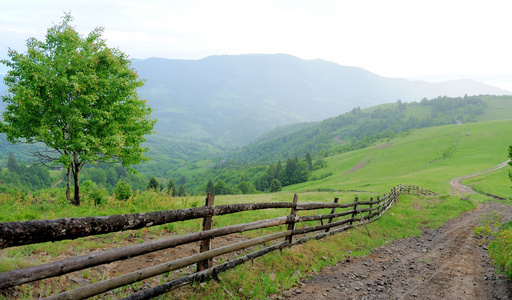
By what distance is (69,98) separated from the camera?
13508 mm

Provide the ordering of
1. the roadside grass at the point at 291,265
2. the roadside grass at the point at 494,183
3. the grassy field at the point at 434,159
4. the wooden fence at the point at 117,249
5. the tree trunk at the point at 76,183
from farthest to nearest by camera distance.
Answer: the grassy field at the point at 434,159
the roadside grass at the point at 494,183
the tree trunk at the point at 76,183
the roadside grass at the point at 291,265
the wooden fence at the point at 117,249

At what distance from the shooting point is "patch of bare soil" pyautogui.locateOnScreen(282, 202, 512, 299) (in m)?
6.84

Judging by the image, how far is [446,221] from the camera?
19.0 meters

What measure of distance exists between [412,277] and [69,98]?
17.2 meters

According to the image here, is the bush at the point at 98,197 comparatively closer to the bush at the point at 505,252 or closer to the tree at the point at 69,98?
the tree at the point at 69,98

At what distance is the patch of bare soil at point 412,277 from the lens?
22.4 feet

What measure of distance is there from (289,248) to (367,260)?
11.1ft

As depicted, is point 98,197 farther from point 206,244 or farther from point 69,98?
point 206,244

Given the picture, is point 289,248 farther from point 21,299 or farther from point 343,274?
point 21,299

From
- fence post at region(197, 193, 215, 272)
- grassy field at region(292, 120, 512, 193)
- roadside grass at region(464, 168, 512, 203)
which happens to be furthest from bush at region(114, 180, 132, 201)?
grassy field at region(292, 120, 512, 193)

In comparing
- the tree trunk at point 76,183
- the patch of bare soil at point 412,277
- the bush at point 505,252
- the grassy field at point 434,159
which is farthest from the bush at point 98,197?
the grassy field at point 434,159

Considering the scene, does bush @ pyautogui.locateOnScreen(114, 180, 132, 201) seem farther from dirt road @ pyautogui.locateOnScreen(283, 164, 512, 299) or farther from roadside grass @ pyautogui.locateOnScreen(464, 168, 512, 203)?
roadside grass @ pyautogui.locateOnScreen(464, 168, 512, 203)

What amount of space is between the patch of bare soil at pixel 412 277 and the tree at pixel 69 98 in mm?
12020

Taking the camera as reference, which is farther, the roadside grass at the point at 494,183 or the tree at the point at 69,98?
the roadside grass at the point at 494,183
